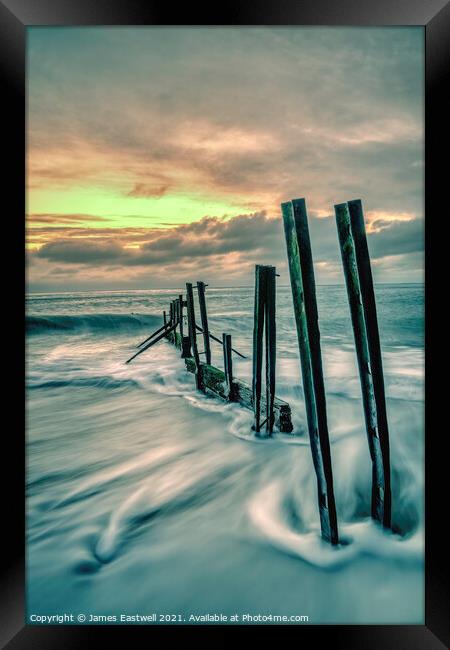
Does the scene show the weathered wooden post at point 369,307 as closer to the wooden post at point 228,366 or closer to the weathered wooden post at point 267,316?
the weathered wooden post at point 267,316

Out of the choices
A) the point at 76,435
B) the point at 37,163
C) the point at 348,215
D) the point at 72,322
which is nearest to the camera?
the point at 348,215

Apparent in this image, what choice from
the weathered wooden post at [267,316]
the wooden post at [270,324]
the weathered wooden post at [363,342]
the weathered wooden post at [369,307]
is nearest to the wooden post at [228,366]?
the weathered wooden post at [267,316]

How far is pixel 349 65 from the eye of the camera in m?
3.59

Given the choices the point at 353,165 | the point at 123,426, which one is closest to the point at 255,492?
the point at 123,426

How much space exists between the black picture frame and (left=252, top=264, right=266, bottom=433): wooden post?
1.82m

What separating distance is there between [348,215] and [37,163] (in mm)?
2868

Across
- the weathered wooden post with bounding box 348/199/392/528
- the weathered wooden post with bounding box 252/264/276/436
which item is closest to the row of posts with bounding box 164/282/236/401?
the weathered wooden post with bounding box 252/264/276/436

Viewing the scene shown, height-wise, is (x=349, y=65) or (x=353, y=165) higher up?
(x=349, y=65)

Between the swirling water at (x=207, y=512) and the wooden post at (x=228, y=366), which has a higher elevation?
the wooden post at (x=228, y=366)

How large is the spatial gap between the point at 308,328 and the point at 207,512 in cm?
228

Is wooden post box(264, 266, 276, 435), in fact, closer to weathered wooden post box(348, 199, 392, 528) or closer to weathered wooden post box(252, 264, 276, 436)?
weathered wooden post box(252, 264, 276, 436)

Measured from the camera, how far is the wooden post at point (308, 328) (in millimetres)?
2566
